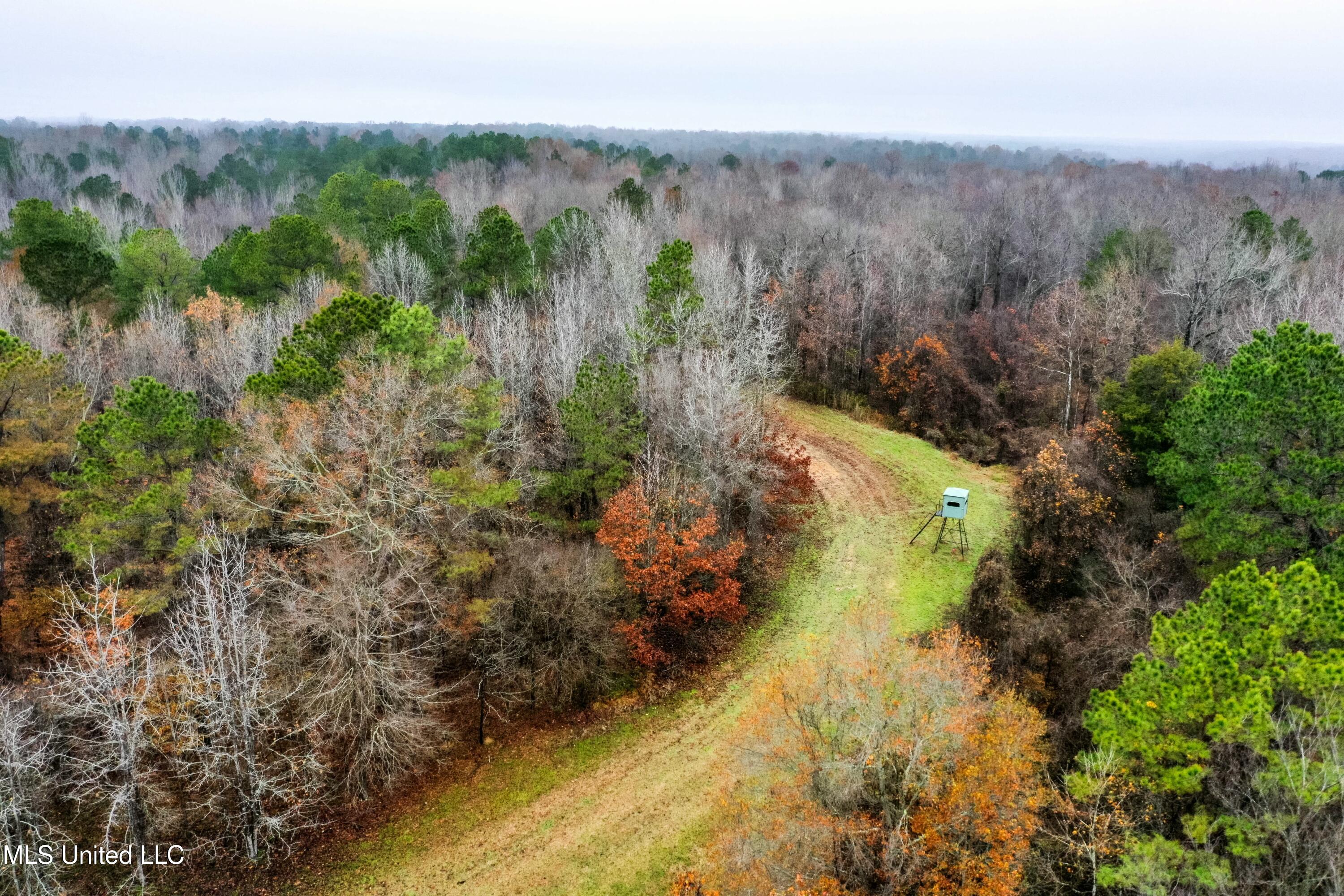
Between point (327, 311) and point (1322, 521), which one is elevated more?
point (327, 311)

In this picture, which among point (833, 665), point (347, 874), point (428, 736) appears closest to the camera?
point (833, 665)

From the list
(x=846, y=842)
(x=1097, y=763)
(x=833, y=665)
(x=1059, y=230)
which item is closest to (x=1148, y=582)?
(x=1097, y=763)

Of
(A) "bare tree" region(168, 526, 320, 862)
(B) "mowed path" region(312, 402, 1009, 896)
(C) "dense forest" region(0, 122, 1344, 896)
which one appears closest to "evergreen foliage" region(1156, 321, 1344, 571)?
(C) "dense forest" region(0, 122, 1344, 896)

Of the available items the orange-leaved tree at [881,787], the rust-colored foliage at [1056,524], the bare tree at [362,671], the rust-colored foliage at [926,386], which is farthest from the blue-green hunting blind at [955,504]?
the bare tree at [362,671]

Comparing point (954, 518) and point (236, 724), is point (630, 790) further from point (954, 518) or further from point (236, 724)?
point (954, 518)

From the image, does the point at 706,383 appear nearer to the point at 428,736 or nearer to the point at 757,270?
the point at 428,736

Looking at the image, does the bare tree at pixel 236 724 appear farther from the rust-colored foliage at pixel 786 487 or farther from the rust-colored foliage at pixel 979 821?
the rust-colored foliage at pixel 786 487

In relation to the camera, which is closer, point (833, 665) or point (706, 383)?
point (833, 665)
